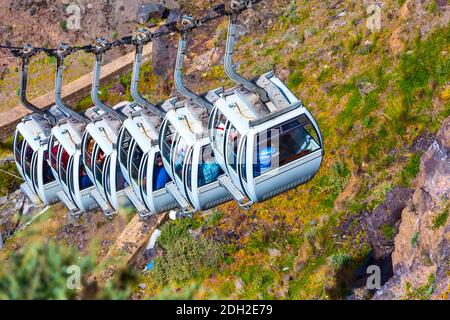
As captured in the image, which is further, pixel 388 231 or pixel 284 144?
pixel 388 231

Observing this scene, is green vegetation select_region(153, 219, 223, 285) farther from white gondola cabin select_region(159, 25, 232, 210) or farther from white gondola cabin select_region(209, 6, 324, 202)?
white gondola cabin select_region(209, 6, 324, 202)

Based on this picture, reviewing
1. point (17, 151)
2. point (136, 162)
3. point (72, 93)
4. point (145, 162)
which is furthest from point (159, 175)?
point (72, 93)

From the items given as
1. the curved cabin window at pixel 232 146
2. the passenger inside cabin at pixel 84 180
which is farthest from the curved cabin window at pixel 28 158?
the curved cabin window at pixel 232 146

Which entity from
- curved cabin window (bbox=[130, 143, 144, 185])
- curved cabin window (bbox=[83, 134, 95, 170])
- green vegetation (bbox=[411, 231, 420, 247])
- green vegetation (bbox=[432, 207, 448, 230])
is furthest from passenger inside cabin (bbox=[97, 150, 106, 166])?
green vegetation (bbox=[432, 207, 448, 230])

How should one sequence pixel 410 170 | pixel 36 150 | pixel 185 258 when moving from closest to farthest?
pixel 410 170, pixel 185 258, pixel 36 150

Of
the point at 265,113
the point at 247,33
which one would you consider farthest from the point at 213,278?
the point at 247,33

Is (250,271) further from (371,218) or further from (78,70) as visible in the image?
(78,70)

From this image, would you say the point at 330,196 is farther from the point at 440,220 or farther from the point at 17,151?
the point at 17,151
